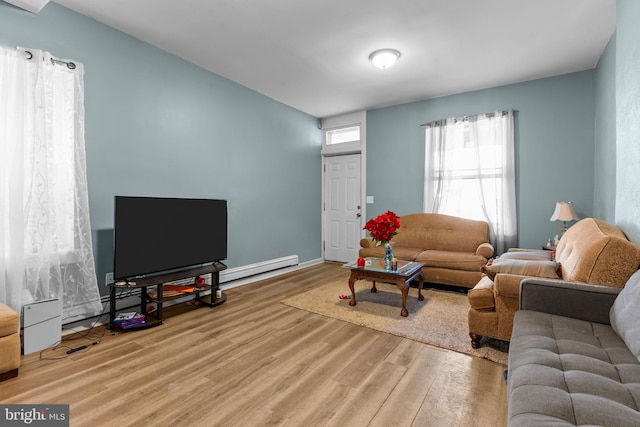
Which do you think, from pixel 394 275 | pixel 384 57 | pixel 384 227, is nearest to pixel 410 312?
pixel 394 275

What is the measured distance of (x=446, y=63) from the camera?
377cm

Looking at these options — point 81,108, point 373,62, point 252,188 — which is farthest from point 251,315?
point 373,62

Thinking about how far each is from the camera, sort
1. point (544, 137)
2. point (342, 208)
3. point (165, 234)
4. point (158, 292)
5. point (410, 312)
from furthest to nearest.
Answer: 1. point (342, 208)
2. point (544, 137)
3. point (410, 312)
4. point (165, 234)
5. point (158, 292)

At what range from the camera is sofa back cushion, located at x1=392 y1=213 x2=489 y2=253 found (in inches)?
173

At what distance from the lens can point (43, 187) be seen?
8.27ft

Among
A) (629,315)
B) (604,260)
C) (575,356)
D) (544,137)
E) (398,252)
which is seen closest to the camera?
(575,356)

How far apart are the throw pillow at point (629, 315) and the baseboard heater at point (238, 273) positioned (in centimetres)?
371

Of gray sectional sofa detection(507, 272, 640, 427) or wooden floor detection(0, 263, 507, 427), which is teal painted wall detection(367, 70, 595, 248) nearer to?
gray sectional sofa detection(507, 272, 640, 427)

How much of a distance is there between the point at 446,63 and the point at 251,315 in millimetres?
3708

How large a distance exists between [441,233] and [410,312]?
6.00 feet

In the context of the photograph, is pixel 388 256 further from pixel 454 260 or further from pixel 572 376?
pixel 572 376

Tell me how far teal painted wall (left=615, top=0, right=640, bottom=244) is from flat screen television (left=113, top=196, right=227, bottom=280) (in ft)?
12.0

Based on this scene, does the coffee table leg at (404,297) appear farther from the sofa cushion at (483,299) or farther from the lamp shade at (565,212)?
the lamp shade at (565,212)

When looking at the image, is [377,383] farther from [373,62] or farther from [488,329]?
[373,62]
